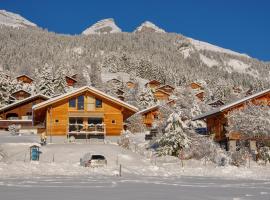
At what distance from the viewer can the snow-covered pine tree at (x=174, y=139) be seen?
38.2 metres

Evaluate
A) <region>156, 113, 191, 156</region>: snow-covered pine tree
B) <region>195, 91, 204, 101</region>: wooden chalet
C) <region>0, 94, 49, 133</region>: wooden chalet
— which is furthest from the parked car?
<region>195, 91, 204, 101</region>: wooden chalet

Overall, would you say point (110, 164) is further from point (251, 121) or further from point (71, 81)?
point (71, 81)

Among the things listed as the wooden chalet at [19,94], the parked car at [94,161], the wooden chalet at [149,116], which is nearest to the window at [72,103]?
the parked car at [94,161]

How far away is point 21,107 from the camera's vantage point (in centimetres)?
6975

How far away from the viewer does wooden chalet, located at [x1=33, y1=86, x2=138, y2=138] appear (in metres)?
49.9

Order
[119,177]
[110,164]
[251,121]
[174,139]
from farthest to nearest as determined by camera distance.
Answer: [251,121] < [174,139] < [110,164] < [119,177]

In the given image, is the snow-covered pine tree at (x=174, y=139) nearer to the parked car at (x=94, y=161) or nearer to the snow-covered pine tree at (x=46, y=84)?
the parked car at (x=94, y=161)

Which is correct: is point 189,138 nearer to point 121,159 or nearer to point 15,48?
point 121,159

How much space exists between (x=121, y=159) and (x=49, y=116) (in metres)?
16.2

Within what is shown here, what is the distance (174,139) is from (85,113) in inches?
600

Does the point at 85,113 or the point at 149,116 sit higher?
the point at 149,116

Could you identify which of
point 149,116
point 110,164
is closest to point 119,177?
point 110,164

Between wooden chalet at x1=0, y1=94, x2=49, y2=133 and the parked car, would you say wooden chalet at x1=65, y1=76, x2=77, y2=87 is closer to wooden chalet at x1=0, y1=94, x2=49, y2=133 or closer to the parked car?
wooden chalet at x1=0, y1=94, x2=49, y2=133

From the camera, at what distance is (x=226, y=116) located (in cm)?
4459
